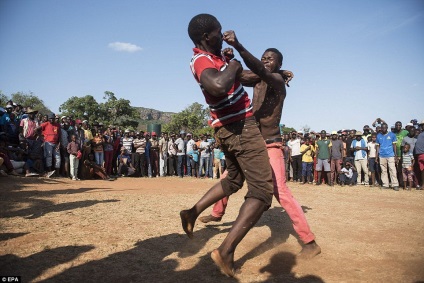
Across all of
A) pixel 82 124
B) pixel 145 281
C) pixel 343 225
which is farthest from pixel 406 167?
pixel 82 124

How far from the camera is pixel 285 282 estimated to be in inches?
97.6

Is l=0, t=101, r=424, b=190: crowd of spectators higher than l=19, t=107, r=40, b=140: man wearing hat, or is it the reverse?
l=19, t=107, r=40, b=140: man wearing hat

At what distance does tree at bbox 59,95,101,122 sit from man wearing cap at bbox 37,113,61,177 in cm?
4601

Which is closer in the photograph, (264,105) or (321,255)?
(321,255)

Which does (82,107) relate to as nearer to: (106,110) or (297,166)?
(106,110)

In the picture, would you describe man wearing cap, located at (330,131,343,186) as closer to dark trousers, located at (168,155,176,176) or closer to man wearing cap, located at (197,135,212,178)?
man wearing cap, located at (197,135,212,178)

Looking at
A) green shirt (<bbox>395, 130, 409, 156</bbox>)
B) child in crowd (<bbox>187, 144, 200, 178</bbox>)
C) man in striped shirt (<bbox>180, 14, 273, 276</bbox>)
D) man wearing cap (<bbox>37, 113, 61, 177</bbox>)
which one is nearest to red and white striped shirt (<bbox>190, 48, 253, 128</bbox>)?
man in striped shirt (<bbox>180, 14, 273, 276</bbox>)

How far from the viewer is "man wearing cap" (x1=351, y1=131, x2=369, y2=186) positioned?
11.8 m

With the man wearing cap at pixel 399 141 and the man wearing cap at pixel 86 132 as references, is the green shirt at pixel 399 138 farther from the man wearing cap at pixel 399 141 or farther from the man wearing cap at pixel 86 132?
the man wearing cap at pixel 86 132

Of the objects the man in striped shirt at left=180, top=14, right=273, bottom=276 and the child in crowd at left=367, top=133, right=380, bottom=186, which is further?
the child in crowd at left=367, top=133, right=380, bottom=186

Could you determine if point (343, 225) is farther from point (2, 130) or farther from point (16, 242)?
point (2, 130)

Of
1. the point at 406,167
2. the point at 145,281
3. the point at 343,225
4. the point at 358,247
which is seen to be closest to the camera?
the point at 145,281

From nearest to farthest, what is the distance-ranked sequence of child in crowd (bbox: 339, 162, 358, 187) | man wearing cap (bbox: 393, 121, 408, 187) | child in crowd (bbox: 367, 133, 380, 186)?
man wearing cap (bbox: 393, 121, 408, 187) < child in crowd (bbox: 367, 133, 380, 186) < child in crowd (bbox: 339, 162, 358, 187)

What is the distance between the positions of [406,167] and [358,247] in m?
9.26
